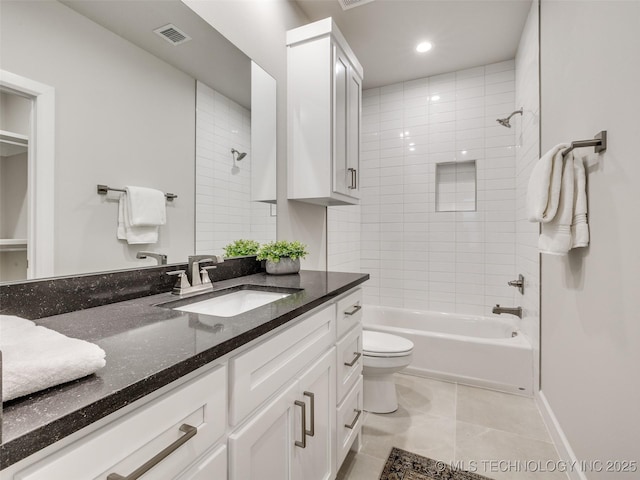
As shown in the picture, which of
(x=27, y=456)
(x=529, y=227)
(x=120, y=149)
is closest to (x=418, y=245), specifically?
(x=529, y=227)

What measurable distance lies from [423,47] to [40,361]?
124 inches

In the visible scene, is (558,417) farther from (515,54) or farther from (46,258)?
(515,54)

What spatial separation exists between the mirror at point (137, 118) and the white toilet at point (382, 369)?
108 centimetres

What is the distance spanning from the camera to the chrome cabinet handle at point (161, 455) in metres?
0.49

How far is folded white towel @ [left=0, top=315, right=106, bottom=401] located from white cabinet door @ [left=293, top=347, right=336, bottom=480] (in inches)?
25.3

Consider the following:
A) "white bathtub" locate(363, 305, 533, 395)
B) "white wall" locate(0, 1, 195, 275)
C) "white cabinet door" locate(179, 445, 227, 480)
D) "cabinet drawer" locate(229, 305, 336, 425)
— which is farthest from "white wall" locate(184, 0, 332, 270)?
"white cabinet door" locate(179, 445, 227, 480)

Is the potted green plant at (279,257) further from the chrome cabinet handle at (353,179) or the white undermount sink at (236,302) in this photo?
the chrome cabinet handle at (353,179)

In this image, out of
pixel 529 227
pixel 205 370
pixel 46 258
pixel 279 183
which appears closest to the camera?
pixel 205 370

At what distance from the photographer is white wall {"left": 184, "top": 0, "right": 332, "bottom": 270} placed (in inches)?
61.1

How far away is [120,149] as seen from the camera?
40.6 inches

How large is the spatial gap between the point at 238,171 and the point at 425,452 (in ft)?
5.72

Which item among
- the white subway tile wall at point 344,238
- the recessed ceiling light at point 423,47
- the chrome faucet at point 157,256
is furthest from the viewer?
the white subway tile wall at point 344,238

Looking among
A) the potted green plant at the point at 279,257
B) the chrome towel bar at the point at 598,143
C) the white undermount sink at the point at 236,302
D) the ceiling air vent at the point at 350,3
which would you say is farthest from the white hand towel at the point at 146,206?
the ceiling air vent at the point at 350,3

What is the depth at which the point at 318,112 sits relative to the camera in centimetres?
188
